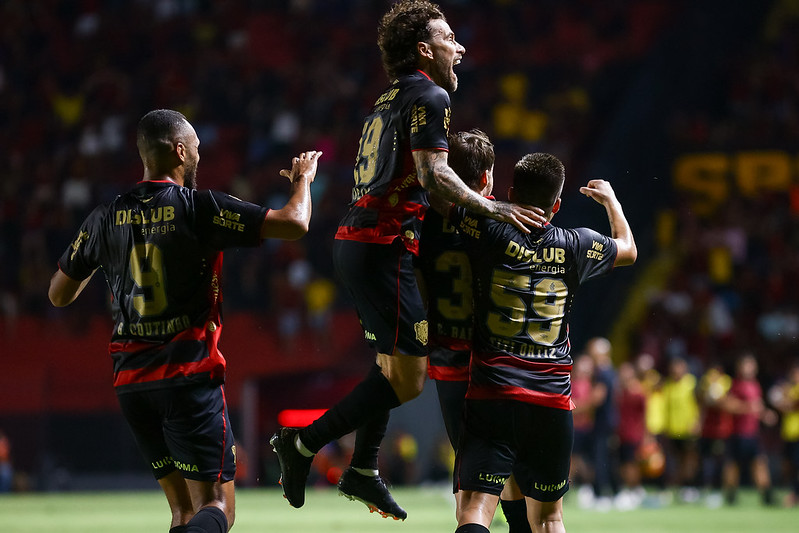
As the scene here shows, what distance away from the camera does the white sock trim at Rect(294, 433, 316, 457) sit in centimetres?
614

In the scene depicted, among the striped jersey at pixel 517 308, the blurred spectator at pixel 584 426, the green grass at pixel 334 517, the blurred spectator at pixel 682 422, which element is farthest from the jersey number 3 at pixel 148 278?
the blurred spectator at pixel 682 422

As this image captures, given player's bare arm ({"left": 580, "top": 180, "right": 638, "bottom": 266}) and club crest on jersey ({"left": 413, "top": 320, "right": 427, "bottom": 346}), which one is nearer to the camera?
club crest on jersey ({"left": 413, "top": 320, "right": 427, "bottom": 346})

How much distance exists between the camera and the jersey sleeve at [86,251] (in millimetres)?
Answer: 5617

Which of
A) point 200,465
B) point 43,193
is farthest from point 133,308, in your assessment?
point 43,193

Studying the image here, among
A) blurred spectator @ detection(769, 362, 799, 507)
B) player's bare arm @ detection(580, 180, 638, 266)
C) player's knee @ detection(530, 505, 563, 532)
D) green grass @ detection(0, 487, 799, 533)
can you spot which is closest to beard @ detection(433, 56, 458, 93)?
player's bare arm @ detection(580, 180, 638, 266)

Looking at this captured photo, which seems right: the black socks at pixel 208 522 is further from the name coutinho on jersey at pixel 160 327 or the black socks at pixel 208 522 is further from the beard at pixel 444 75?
the beard at pixel 444 75

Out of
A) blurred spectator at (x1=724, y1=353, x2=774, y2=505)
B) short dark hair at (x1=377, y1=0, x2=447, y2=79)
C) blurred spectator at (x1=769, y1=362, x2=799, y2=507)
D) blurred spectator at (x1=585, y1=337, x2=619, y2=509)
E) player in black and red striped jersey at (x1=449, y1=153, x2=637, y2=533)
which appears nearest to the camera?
player in black and red striped jersey at (x1=449, y1=153, x2=637, y2=533)

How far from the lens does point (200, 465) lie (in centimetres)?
547

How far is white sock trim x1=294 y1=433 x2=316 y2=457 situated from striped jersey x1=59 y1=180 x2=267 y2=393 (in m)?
0.72

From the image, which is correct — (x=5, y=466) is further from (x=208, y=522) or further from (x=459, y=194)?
(x=459, y=194)

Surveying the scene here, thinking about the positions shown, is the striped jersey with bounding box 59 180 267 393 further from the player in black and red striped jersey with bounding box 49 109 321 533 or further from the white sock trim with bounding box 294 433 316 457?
the white sock trim with bounding box 294 433 316 457

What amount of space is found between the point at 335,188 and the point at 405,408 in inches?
162

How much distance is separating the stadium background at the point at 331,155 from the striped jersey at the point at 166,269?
10.7m

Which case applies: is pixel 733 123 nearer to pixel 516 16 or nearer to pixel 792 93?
pixel 792 93
